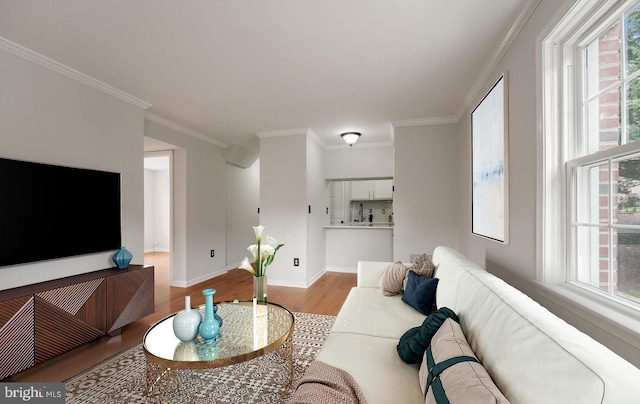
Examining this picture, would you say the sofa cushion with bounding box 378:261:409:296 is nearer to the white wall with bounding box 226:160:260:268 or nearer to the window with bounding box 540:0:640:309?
the window with bounding box 540:0:640:309

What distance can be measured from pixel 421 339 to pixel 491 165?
6.04ft

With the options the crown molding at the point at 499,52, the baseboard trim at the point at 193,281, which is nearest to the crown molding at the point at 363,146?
the crown molding at the point at 499,52

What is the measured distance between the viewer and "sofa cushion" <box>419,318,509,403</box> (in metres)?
0.81

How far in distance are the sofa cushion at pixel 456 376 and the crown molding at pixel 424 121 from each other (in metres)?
3.31

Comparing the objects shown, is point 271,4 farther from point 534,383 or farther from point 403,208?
point 403,208

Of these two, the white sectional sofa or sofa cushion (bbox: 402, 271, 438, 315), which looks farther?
sofa cushion (bbox: 402, 271, 438, 315)

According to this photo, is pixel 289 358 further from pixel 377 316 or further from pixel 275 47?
pixel 275 47

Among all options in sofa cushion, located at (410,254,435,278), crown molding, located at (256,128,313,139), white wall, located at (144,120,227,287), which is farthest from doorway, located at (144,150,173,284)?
sofa cushion, located at (410,254,435,278)

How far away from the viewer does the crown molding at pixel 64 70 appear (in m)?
2.24

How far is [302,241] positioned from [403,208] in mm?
1633

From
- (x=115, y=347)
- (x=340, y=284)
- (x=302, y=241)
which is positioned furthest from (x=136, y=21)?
(x=340, y=284)

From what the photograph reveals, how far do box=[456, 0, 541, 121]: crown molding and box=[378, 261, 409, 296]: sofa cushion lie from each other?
1935mm

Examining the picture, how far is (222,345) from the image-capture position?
170 centimetres

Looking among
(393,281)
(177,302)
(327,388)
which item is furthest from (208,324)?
(177,302)
